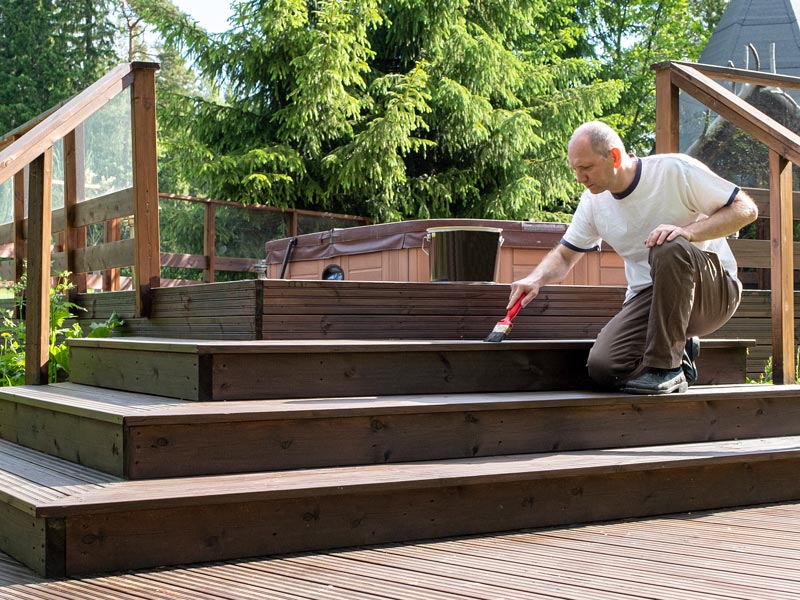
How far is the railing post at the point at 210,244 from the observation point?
8.92 metres

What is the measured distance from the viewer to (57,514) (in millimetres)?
1959

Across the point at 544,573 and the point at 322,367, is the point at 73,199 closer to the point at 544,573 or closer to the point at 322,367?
the point at 322,367

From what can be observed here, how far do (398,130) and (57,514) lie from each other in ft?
28.0

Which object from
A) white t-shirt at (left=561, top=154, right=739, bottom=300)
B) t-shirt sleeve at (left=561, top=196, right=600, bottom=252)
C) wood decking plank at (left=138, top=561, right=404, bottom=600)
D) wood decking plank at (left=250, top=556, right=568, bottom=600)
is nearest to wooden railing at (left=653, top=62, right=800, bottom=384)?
white t-shirt at (left=561, top=154, right=739, bottom=300)

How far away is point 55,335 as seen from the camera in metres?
4.20

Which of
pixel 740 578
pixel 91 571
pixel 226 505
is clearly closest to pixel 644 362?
pixel 740 578

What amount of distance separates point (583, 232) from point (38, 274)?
76.7 inches

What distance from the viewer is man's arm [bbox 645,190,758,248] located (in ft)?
9.28

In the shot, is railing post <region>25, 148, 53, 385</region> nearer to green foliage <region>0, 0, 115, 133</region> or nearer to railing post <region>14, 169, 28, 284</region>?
railing post <region>14, 169, 28, 284</region>

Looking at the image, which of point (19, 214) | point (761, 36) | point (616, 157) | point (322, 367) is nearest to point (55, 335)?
point (19, 214)

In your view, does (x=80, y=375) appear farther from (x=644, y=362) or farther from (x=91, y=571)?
(x=644, y=362)

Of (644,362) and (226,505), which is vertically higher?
(644,362)

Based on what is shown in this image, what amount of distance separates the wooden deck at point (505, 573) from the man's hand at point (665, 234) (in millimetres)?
862

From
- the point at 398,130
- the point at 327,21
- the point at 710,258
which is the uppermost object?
the point at 327,21
